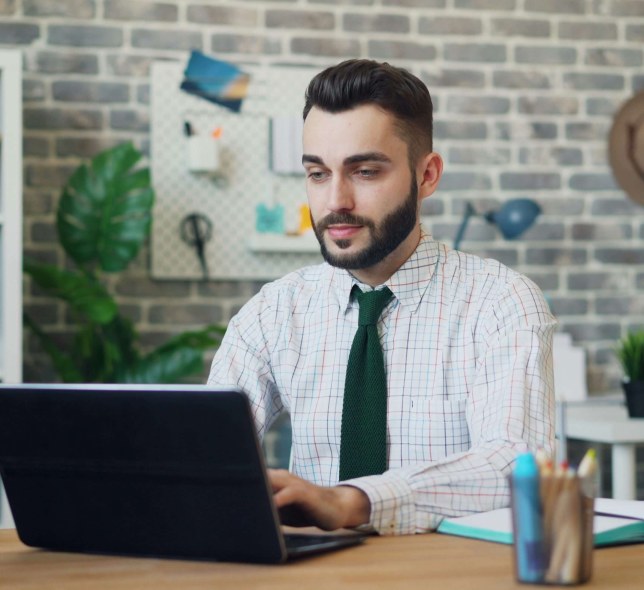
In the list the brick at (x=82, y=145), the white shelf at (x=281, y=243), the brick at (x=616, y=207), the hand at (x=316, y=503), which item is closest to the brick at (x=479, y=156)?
the brick at (x=616, y=207)

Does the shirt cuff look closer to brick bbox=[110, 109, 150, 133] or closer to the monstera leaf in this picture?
the monstera leaf

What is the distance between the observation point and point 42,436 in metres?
1.25

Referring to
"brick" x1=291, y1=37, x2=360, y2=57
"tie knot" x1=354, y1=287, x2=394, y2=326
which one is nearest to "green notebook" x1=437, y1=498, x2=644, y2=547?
"tie knot" x1=354, y1=287, x2=394, y2=326

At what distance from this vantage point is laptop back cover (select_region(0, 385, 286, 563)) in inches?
45.4

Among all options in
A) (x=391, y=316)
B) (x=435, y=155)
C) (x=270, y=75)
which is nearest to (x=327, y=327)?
(x=391, y=316)

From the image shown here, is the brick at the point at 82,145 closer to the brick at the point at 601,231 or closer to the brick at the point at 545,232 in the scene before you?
the brick at the point at 545,232

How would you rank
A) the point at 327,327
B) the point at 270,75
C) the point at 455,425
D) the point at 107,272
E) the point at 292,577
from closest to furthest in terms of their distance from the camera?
the point at 292,577, the point at 455,425, the point at 327,327, the point at 107,272, the point at 270,75

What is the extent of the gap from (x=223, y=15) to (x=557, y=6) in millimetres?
1212

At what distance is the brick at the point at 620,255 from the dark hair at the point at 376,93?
215 cm

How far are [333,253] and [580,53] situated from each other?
241cm

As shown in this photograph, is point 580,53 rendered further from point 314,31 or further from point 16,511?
point 16,511

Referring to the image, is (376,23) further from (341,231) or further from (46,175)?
(341,231)

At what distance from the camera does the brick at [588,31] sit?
392cm

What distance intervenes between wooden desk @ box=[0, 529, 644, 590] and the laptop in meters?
0.02
